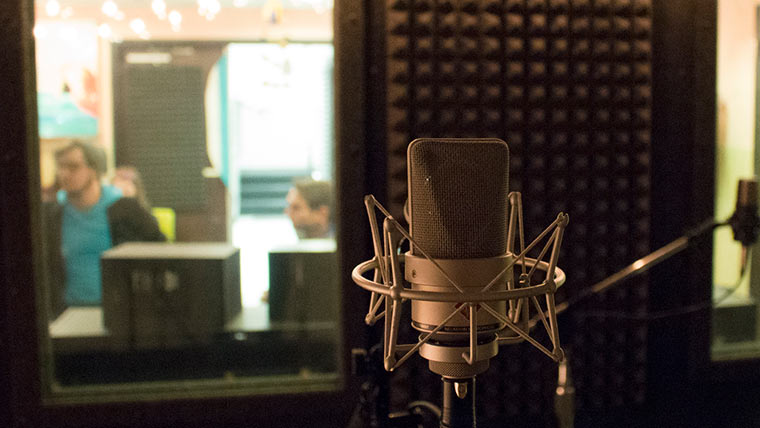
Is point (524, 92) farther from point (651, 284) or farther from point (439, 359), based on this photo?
point (439, 359)

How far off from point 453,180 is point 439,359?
0.95ft

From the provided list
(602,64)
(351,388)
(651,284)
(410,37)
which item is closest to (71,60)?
(410,37)

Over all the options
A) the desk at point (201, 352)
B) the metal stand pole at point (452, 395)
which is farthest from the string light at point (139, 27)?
the metal stand pole at point (452, 395)

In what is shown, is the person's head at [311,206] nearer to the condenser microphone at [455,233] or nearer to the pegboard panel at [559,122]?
the pegboard panel at [559,122]

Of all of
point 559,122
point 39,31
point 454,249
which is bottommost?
point 454,249

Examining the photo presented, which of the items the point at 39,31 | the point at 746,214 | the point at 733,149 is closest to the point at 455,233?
the point at 746,214

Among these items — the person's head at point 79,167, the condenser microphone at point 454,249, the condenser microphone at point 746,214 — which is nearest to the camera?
the condenser microphone at point 454,249

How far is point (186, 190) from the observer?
300 centimetres

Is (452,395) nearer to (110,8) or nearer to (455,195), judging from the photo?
(455,195)

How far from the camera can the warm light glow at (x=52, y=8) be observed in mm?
2832

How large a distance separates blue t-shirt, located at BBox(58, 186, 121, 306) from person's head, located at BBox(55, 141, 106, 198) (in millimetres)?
61

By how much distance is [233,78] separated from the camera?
9.87ft

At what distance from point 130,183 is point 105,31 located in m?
0.71

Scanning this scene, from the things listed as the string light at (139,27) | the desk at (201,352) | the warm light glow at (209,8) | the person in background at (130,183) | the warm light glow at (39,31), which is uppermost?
the warm light glow at (209,8)
